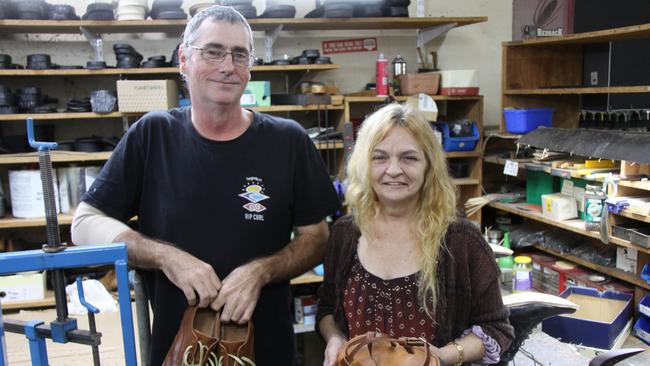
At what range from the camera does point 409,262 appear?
58.2 inches

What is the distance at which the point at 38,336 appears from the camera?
3.49ft

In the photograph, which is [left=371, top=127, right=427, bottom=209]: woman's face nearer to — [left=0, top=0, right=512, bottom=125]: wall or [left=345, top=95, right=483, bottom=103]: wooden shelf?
[left=345, top=95, right=483, bottom=103]: wooden shelf

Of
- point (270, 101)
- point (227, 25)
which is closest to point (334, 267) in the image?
point (227, 25)

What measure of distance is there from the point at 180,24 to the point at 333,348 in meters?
2.47

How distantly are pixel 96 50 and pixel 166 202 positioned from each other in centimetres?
243

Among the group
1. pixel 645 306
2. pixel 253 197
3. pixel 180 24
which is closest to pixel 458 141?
pixel 645 306

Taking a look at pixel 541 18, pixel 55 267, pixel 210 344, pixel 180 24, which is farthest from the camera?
pixel 541 18

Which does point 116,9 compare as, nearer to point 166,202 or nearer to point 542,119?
point 166,202

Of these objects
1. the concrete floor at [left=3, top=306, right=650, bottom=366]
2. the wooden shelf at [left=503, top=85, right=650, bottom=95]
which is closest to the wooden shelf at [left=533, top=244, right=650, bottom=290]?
the concrete floor at [left=3, top=306, right=650, bottom=366]

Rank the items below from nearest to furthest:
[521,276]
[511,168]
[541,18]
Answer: [521,276] → [511,168] → [541,18]

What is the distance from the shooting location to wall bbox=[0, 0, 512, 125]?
360cm

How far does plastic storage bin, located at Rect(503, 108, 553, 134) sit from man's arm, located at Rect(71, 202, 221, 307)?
2707 mm

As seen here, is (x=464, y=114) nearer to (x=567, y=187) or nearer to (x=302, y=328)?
(x=567, y=187)

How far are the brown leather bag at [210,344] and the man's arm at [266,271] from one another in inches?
1.4
